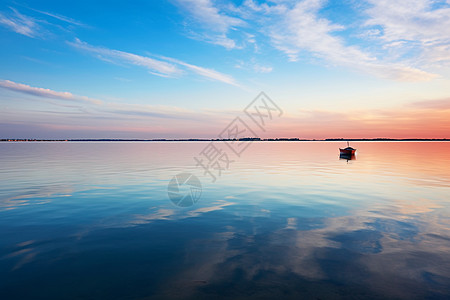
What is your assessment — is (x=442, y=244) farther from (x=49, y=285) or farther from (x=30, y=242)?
(x=30, y=242)

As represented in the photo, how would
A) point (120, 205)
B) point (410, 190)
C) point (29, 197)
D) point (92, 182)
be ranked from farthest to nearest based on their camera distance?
point (92, 182) → point (410, 190) → point (29, 197) → point (120, 205)

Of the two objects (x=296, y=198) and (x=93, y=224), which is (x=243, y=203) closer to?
(x=296, y=198)

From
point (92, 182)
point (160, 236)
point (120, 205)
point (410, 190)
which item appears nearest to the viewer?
point (160, 236)

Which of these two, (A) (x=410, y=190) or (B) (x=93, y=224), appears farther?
(A) (x=410, y=190)

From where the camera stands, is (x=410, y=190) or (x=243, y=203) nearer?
(x=243, y=203)

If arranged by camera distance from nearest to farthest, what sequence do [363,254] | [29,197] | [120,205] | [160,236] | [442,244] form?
[363,254] < [442,244] < [160,236] < [120,205] < [29,197]

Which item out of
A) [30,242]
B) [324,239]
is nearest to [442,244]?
[324,239]

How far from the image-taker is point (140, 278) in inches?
346

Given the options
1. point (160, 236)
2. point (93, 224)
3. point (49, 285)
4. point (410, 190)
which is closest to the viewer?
point (49, 285)

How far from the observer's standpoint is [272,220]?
51.5 feet

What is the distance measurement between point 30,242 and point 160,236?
5904 mm

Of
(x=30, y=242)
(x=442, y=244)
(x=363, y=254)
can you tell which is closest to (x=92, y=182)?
(x=30, y=242)

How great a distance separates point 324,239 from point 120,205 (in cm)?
1444

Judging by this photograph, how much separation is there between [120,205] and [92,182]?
12629mm
